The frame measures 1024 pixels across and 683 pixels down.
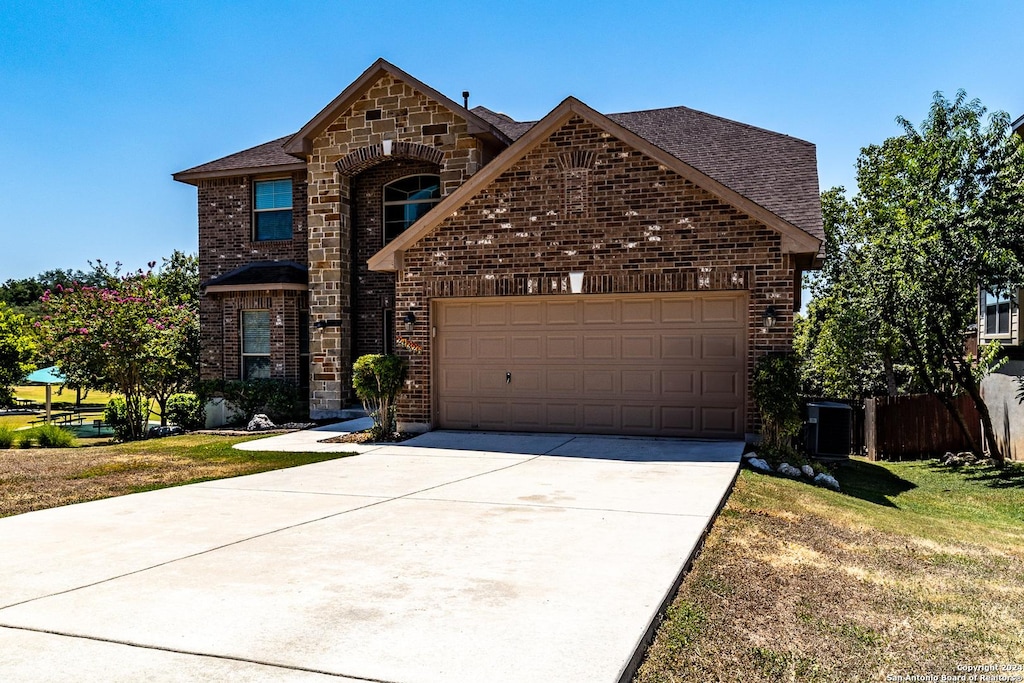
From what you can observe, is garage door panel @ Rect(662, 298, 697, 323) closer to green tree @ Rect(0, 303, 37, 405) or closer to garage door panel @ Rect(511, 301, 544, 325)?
garage door panel @ Rect(511, 301, 544, 325)

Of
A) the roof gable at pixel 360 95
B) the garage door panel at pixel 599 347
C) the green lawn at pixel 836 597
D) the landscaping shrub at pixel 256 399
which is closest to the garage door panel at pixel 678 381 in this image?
the garage door panel at pixel 599 347

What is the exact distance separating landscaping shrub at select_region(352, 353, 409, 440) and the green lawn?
22.4ft

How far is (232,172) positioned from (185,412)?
6.25m

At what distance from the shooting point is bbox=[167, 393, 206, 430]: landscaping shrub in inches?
696

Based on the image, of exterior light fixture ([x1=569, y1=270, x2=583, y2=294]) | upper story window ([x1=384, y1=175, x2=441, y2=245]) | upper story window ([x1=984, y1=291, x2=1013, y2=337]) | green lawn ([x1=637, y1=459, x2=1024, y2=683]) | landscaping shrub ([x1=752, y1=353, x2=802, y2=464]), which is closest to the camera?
green lawn ([x1=637, y1=459, x2=1024, y2=683])

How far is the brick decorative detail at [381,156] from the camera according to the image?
16.6 meters

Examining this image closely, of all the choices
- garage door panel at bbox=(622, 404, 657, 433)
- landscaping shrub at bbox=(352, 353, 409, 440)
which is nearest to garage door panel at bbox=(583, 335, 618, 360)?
garage door panel at bbox=(622, 404, 657, 433)

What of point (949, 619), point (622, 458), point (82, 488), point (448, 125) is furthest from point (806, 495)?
point (448, 125)

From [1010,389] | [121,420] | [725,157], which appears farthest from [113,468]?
[1010,389]

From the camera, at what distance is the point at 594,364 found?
1323cm

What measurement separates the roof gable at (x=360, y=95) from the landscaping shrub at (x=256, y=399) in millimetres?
5519

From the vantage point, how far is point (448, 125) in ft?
53.9

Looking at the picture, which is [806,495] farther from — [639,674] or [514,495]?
[639,674]

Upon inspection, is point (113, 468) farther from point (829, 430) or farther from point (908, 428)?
point (908, 428)
